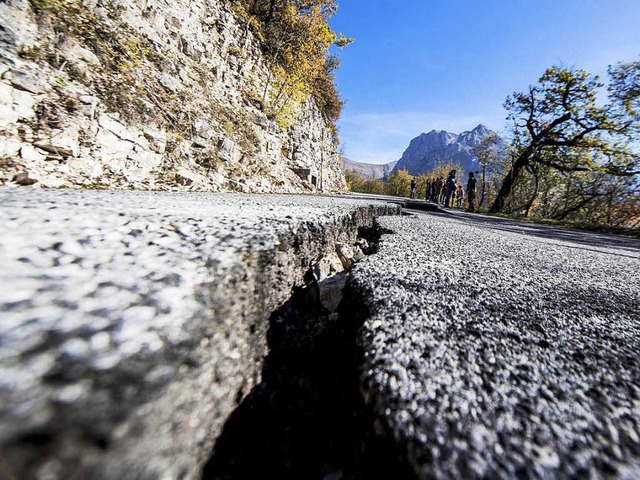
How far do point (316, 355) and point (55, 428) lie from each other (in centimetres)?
62

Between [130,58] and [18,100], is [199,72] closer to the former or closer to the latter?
[130,58]

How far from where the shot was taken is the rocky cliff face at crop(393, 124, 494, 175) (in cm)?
12950

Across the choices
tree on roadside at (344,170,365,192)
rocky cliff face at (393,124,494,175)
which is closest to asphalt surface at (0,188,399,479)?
tree on roadside at (344,170,365,192)

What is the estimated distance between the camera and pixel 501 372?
53 centimetres

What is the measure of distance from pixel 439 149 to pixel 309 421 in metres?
167

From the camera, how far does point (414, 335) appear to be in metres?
0.63

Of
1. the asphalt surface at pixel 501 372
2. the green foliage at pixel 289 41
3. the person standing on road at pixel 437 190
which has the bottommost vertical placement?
the asphalt surface at pixel 501 372

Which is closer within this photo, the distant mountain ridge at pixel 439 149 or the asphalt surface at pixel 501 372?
the asphalt surface at pixel 501 372

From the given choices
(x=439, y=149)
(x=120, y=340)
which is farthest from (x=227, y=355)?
(x=439, y=149)

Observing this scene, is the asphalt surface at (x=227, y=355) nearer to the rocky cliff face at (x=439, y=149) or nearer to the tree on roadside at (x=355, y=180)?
the tree on roadside at (x=355, y=180)

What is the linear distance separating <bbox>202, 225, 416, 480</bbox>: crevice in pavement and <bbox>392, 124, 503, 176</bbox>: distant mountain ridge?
13729 cm

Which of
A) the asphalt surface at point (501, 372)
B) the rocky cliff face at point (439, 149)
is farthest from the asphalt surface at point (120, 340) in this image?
the rocky cliff face at point (439, 149)

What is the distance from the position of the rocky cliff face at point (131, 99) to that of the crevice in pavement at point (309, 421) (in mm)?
3254

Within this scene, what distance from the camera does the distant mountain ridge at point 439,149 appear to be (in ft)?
425
